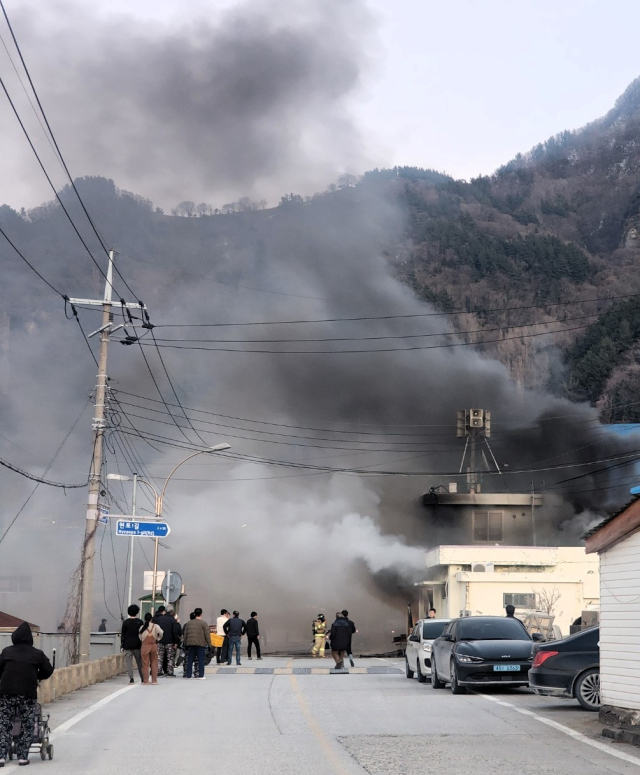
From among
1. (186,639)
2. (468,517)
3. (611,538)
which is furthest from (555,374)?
(611,538)

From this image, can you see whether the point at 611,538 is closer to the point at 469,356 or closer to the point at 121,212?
the point at 469,356

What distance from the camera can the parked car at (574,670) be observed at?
15.1m

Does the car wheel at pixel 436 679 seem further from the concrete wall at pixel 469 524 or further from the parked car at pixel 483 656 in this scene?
the concrete wall at pixel 469 524

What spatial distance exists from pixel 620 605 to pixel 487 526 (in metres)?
58.9

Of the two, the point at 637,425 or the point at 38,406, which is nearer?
the point at 637,425

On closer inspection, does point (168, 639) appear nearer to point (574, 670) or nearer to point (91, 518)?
point (91, 518)

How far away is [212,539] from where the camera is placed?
7350 cm

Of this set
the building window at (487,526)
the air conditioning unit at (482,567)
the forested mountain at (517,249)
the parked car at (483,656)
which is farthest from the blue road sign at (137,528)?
the forested mountain at (517,249)

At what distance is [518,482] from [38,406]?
2176 inches

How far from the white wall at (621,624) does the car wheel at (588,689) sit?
1832 mm

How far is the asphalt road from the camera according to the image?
9414mm

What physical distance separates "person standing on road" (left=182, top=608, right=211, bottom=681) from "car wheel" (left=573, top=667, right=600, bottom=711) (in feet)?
34.8

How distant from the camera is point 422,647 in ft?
72.7

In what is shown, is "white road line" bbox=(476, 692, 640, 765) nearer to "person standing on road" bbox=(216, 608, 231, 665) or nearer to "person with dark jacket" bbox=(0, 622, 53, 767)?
"person with dark jacket" bbox=(0, 622, 53, 767)
